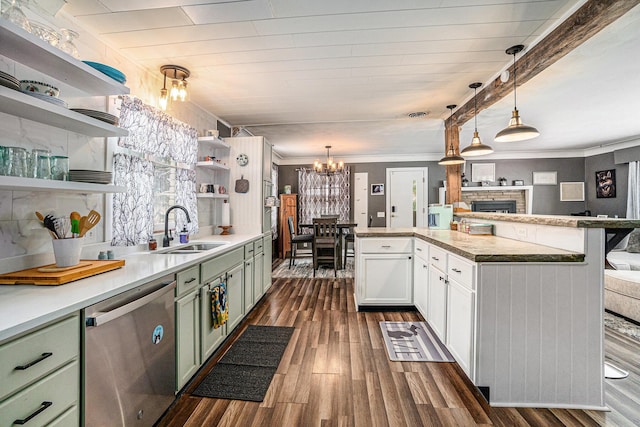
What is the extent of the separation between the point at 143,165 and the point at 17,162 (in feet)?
3.61

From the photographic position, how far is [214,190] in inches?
140

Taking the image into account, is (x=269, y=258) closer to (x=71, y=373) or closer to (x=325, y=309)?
(x=325, y=309)

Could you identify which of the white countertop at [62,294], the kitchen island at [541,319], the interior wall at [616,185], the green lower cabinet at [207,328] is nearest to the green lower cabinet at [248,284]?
the green lower cabinet at [207,328]

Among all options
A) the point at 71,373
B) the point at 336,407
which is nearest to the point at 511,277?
the point at 336,407

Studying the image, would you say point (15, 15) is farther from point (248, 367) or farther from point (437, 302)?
point (437, 302)

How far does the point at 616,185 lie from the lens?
5.89 meters

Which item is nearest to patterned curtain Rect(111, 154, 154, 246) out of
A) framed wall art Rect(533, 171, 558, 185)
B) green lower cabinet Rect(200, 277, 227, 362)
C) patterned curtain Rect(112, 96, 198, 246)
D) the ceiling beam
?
patterned curtain Rect(112, 96, 198, 246)

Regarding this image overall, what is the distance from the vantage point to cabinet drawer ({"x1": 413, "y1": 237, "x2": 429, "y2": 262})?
9.03 feet

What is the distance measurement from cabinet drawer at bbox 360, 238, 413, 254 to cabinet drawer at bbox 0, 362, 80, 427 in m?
2.53

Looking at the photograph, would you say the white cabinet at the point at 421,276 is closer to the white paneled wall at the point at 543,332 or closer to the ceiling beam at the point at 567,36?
the white paneled wall at the point at 543,332

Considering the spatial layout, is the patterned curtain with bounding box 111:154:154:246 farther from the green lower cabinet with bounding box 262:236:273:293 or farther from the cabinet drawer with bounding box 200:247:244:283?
the green lower cabinet with bounding box 262:236:273:293

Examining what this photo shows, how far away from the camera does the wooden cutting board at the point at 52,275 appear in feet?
4.23

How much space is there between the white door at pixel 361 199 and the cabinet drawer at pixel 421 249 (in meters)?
4.07

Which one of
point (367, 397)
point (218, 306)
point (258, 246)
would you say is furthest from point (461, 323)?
point (258, 246)
